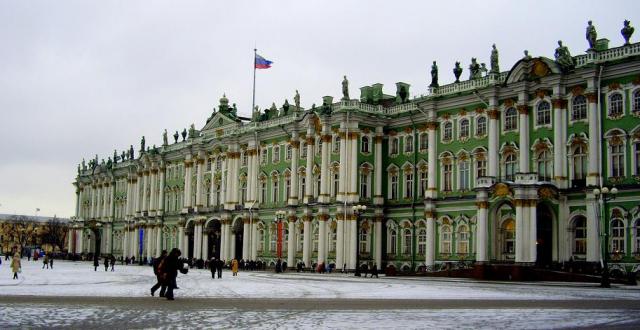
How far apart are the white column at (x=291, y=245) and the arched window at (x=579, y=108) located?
104 ft

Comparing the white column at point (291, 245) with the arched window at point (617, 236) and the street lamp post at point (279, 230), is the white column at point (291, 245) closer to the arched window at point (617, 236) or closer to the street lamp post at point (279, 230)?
the street lamp post at point (279, 230)

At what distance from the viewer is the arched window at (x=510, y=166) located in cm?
6125

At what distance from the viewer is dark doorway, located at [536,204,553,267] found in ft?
190

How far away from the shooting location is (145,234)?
358ft

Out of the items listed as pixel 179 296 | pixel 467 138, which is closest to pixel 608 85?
pixel 467 138

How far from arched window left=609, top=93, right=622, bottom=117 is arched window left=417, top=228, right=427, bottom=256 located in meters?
20.5

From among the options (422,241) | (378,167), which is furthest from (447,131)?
(422,241)

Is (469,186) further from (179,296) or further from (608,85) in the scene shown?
(179,296)

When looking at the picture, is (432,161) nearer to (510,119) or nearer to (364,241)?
(510,119)

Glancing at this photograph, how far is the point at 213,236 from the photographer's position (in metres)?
94.4

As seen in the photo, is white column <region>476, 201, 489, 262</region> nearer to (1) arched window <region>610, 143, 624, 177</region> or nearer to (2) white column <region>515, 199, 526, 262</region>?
(2) white column <region>515, 199, 526, 262</region>

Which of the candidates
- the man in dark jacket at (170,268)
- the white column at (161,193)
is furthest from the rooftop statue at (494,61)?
the white column at (161,193)

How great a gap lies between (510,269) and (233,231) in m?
40.5

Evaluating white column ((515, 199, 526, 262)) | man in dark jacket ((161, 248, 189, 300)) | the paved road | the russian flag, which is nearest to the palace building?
white column ((515, 199, 526, 262))
